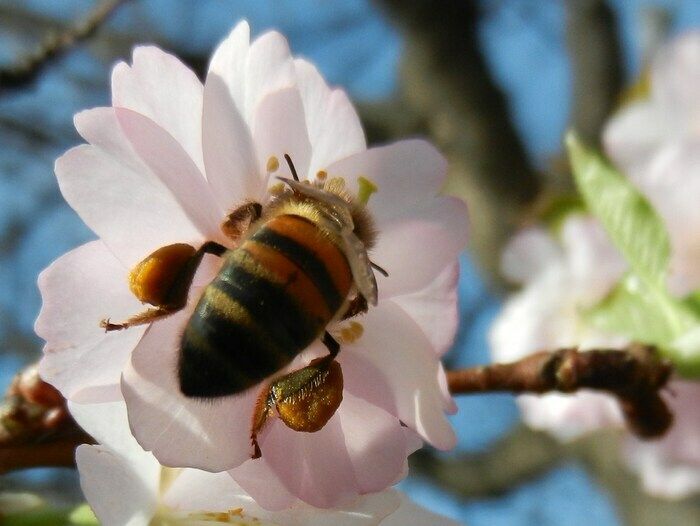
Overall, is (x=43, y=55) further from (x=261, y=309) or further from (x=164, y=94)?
(x=261, y=309)

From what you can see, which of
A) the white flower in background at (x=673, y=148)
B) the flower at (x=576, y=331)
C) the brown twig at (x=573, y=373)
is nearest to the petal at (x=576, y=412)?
the flower at (x=576, y=331)

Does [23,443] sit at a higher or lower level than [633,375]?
higher

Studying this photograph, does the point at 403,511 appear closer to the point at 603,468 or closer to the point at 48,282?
the point at 48,282

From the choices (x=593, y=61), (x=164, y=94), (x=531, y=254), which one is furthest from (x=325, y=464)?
(x=593, y=61)

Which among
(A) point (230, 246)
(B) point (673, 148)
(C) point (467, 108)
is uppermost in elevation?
(A) point (230, 246)

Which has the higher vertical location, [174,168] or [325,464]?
[174,168]

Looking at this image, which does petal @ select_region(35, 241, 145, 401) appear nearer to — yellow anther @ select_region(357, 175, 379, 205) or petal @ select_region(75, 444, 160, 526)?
petal @ select_region(75, 444, 160, 526)

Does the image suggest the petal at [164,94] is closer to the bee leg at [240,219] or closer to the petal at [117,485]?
the bee leg at [240,219]

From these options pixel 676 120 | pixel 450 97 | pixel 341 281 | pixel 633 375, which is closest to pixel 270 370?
pixel 341 281
